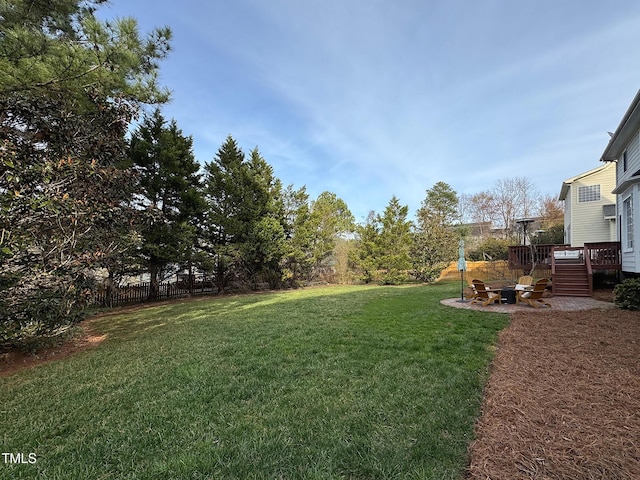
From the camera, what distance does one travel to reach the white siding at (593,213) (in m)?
16.2

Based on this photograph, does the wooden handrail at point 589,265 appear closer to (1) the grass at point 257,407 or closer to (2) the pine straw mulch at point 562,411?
(2) the pine straw mulch at point 562,411

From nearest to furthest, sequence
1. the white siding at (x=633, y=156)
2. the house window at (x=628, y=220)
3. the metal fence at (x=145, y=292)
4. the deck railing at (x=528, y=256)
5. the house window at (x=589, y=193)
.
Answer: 1. the white siding at (x=633, y=156)
2. the house window at (x=628, y=220)
3. the metal fence at (x=145, y=292)
4. the deck railing at (x=528, y=256)
5. the house window at (x=589, y=193)

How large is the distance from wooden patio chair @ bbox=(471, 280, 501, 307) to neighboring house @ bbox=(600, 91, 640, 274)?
391cm

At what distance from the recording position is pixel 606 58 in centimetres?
930

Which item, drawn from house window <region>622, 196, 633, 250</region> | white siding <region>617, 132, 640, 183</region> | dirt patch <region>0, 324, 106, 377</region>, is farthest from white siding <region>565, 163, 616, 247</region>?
dirt patch <region>0, 324, 106, 377</region>

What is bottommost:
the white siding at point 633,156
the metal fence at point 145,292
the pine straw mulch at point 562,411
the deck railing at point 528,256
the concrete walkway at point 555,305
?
the metal fence at point 145,292

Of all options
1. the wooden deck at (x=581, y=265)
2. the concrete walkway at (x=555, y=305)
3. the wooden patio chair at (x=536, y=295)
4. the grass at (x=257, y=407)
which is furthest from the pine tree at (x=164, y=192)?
the wooden deck at (x=581, y=265)

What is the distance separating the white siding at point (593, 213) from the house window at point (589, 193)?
0.45ft

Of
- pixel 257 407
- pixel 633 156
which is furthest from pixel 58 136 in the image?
pixel 633 156

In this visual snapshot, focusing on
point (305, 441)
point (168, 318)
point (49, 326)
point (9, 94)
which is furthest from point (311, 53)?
point (305, 441)

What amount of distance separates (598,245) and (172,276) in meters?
17.9

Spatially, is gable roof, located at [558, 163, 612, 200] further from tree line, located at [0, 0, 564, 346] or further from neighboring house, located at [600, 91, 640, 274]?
tree line, located at [0, 0, 564, 346]

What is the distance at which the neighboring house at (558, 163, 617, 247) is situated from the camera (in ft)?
53.0

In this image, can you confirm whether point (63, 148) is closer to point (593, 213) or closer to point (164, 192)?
point (164, 192)
